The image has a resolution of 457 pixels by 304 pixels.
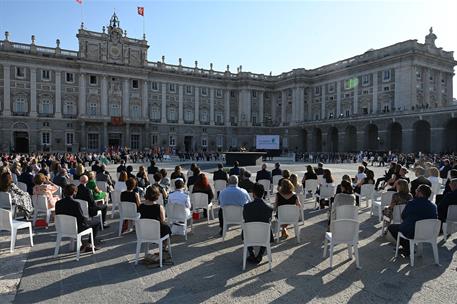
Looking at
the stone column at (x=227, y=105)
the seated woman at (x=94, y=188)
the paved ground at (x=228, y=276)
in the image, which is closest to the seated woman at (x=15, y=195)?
the paved ground at (x=228, y=276)

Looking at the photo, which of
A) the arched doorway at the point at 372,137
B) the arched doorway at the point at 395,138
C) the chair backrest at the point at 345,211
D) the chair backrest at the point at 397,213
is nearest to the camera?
the chair backrest at the point at 397,213

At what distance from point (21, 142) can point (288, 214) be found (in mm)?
52474

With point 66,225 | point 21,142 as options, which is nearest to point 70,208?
point 66,225

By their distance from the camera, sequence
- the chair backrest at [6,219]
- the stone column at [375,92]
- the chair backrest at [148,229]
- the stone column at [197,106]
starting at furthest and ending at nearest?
the stone column at [197,106] → the stone column at [375,92] → the chair backrest at [6,219] → the chair backrest at [148,229]

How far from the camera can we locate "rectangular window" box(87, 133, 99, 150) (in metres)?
53.9

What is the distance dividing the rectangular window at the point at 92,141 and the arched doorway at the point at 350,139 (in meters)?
40.8

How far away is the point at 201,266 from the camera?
6539 millimetres

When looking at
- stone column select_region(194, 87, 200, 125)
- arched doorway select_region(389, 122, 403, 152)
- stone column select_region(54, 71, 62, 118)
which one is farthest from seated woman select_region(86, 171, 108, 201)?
stone column select_region(194, 87, 200, 125)

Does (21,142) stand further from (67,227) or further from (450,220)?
(450,220)

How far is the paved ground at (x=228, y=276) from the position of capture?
5.23m

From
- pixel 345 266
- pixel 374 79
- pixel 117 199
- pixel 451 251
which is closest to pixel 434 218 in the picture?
pixel 451 251

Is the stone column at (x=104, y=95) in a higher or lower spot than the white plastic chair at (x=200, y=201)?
higher

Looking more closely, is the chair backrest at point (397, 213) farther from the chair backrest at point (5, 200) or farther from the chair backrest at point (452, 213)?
the chair backrest at point (5, 200)

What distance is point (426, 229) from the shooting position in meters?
6.52
